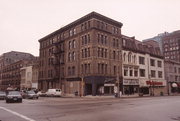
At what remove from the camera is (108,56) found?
45156mm

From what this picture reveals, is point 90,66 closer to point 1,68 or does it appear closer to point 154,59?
point 154,59

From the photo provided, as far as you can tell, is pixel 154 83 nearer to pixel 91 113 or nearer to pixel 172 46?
pixel 91 113

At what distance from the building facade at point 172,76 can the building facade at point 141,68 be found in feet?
9.82

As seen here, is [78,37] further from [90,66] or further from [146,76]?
[146,76]

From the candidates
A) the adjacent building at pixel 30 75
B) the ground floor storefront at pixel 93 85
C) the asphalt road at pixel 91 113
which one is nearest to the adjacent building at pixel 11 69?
the adjacent building at pixel 30 75

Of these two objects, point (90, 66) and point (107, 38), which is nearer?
point (90, 66)

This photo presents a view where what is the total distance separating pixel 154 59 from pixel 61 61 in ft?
94.5

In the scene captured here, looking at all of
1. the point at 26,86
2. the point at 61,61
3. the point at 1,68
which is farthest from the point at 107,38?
the point at 1,68

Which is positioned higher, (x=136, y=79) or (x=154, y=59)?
(x=154, y=59)

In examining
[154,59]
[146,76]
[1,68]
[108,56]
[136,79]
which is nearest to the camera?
[108,56]

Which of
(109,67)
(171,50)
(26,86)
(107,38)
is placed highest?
(171,50)

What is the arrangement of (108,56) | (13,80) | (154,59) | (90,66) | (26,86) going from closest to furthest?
(90,66) → (108,56) → (154,59) → (26,86) → (13,80)

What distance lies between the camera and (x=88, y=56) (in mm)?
43312

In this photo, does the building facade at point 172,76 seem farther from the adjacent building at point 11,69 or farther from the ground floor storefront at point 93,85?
the adjacent building at point 11,69
